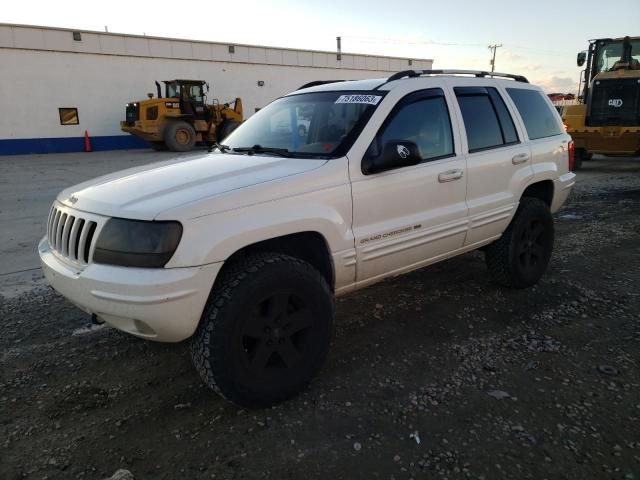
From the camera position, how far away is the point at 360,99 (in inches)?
132

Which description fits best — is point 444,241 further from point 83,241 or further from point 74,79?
point 74,79

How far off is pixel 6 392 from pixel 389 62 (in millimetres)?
34060

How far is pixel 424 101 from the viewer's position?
3488 mm

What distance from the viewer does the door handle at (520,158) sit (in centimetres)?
406

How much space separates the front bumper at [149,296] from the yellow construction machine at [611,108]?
12.2 m

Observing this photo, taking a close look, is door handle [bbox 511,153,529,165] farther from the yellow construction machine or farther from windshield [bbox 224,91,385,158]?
the yellow construction machine

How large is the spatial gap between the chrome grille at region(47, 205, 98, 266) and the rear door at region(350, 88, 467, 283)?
1502 millimetres

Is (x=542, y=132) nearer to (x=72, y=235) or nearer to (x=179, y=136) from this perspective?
(x=72, y=235)

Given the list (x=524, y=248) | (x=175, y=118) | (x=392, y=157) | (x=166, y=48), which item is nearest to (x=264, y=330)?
(x=392, y=157)

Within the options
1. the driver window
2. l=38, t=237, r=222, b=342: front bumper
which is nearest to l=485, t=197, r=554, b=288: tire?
the driver window

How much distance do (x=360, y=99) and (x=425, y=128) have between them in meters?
0.53

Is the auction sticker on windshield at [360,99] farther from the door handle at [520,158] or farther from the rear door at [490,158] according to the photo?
the door handle at [520,158]

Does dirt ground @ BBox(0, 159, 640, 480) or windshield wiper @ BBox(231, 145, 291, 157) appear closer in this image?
dirt ground @ BBox(0, 159, 640, 480)

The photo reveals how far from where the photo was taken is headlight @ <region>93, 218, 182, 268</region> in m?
2.30
